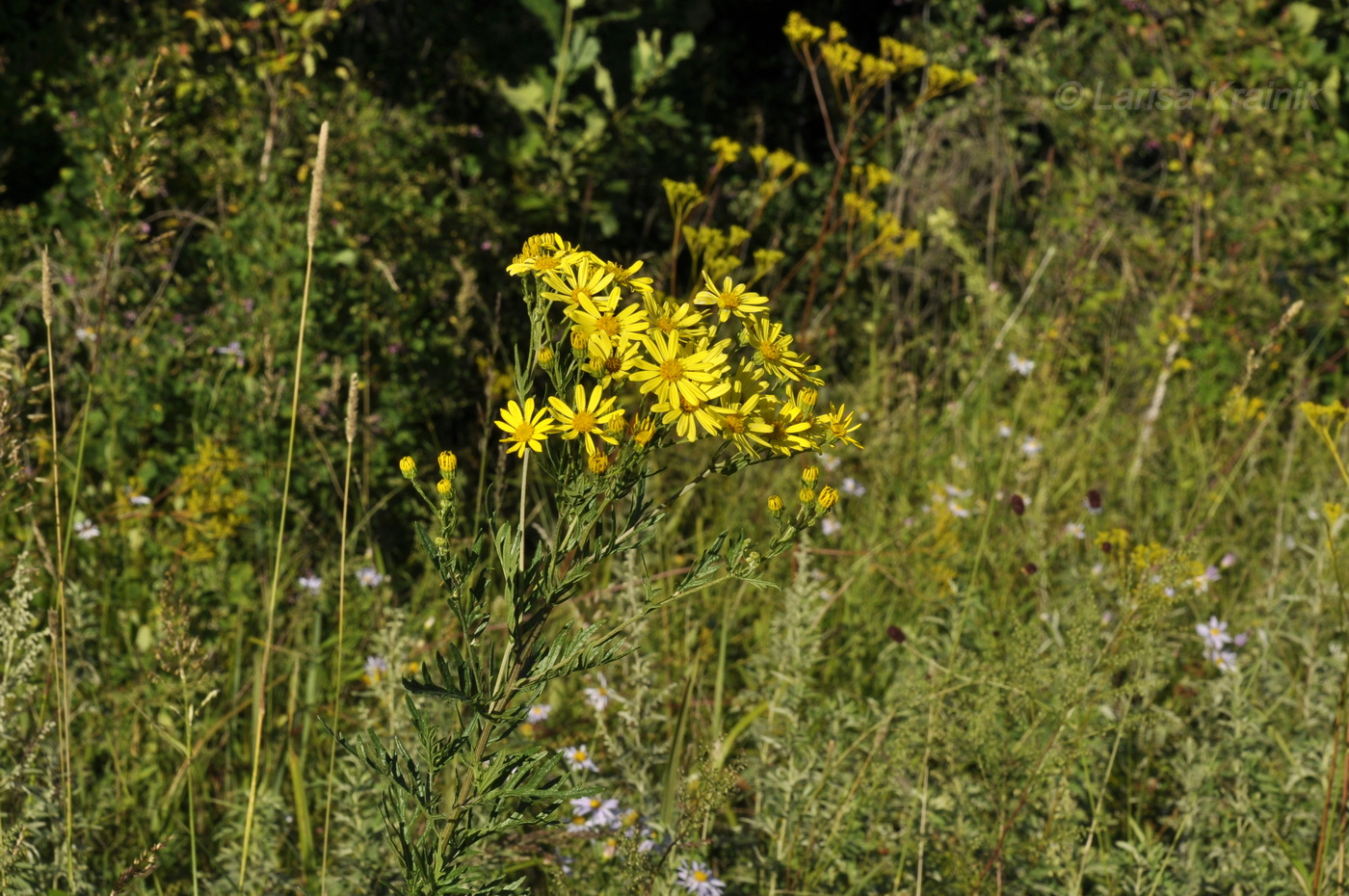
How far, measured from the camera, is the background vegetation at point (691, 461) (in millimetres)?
1961

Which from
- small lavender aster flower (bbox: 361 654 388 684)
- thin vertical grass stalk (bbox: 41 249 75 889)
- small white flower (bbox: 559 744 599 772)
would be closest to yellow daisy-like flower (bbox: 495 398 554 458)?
thin vertical grass stalk (bbox: 41 249 75 889)

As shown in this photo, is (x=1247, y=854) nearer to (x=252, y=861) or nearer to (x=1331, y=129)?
(x=252, y=861)

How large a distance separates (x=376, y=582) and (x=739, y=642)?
0.91 metres

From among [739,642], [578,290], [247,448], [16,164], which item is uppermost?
[578,290]

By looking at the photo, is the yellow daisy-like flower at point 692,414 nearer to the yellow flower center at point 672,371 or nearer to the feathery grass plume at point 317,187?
the yellow flower center at point 672,371

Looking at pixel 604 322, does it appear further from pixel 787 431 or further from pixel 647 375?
pixel 787 431

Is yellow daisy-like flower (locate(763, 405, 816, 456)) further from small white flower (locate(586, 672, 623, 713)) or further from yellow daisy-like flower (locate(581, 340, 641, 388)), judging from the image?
small white flower (locate(586, 672, 623, 713))

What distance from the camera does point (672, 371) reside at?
1.19 meters

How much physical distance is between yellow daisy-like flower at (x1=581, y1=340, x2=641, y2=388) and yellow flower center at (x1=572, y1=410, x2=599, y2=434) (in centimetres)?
4

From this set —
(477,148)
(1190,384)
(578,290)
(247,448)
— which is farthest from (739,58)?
(578,290)

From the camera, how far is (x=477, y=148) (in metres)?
4.01

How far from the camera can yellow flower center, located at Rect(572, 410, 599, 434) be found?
3.90ft

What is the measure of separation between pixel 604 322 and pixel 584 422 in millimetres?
112

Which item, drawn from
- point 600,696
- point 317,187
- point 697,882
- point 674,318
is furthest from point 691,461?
point 674,318
